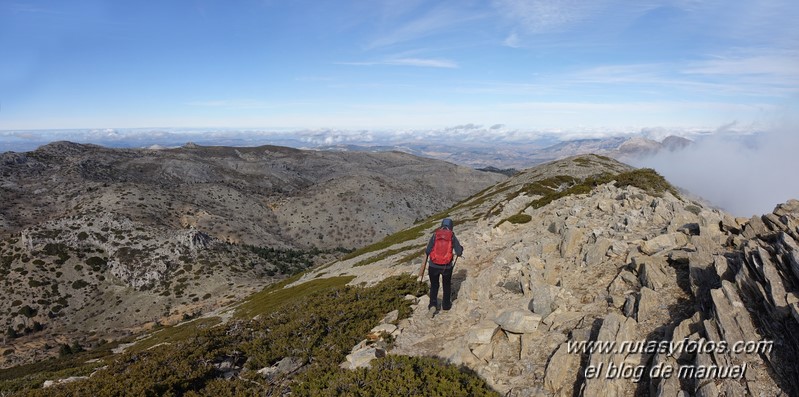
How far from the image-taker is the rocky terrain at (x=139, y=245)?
8581cm

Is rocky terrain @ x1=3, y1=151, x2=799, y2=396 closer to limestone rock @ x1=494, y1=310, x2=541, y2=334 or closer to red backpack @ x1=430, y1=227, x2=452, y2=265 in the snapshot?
limestone rock @ x1=494, y1=310, x2=541, y2=334

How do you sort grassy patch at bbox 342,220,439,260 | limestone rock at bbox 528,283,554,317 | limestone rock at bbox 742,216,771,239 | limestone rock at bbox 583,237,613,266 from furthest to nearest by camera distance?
grassy patch at bbox 342,220,439,260 → limestone rock at bbox 583,237,613,266 → limestone rock at bbox 742,216,771,239 → limestone rock at bbox 528,283,554,317

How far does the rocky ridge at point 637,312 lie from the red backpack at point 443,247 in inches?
125

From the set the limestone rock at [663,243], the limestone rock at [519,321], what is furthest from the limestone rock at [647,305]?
the limestone rock at [663,243]

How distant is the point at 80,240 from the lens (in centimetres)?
10862

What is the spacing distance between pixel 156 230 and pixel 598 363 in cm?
13586

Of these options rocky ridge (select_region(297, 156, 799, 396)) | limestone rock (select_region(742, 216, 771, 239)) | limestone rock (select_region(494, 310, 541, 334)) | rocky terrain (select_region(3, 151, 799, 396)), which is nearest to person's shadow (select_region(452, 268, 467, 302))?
rocky terrain (select_region(3, 151, 799, 396))

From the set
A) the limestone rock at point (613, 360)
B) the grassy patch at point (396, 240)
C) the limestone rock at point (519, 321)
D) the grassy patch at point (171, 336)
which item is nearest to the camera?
the limestone rock at point (613, 360)

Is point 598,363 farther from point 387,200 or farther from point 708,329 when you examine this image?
point 387,200

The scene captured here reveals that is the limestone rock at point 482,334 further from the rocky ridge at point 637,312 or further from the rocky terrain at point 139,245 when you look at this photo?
the rocky terrain at point 139,245

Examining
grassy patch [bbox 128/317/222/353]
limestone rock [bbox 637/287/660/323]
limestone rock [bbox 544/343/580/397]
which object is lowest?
grassy patch [bbox 128/317/222/353]

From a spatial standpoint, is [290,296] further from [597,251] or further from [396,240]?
[597,251]

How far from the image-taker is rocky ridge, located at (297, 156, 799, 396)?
406 inches

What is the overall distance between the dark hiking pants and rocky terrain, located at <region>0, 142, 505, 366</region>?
8043cm
